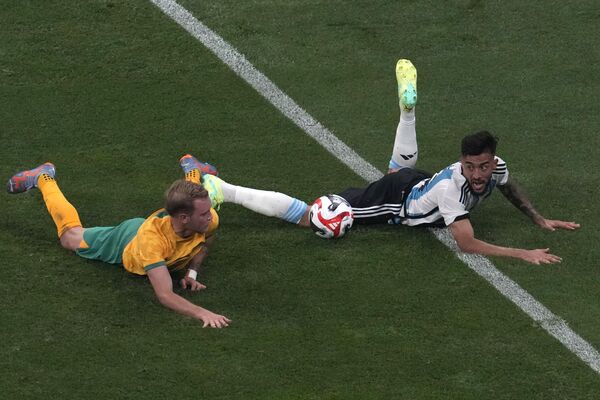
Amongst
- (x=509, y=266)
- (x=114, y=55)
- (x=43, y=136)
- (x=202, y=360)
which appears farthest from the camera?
(x=114, y=55)

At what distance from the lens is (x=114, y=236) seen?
26.6ft

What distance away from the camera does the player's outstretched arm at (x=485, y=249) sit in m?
8.16

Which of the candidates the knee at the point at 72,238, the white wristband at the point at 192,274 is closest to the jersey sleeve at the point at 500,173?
the white wristband at the point at 192,274

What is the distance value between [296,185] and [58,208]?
1803 mm

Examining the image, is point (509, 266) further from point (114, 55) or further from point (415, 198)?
point (114, 55)

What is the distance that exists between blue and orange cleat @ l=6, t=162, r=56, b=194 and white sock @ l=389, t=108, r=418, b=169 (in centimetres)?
249

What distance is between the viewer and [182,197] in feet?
25.0

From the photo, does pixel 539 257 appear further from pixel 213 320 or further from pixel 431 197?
pixel 213 320

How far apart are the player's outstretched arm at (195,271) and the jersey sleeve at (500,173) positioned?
6.50ft

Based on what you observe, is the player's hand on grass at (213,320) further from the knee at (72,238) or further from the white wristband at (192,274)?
the knee at (72,238)

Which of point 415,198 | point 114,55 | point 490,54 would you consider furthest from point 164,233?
point 490,54

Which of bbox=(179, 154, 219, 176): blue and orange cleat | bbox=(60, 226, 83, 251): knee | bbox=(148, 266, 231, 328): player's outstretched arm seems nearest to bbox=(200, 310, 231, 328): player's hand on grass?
bbox=(148, 266, 231, 328): player's outstretched arm

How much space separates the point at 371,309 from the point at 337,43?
3.88 m

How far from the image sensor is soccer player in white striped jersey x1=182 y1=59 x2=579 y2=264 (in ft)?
26.8
